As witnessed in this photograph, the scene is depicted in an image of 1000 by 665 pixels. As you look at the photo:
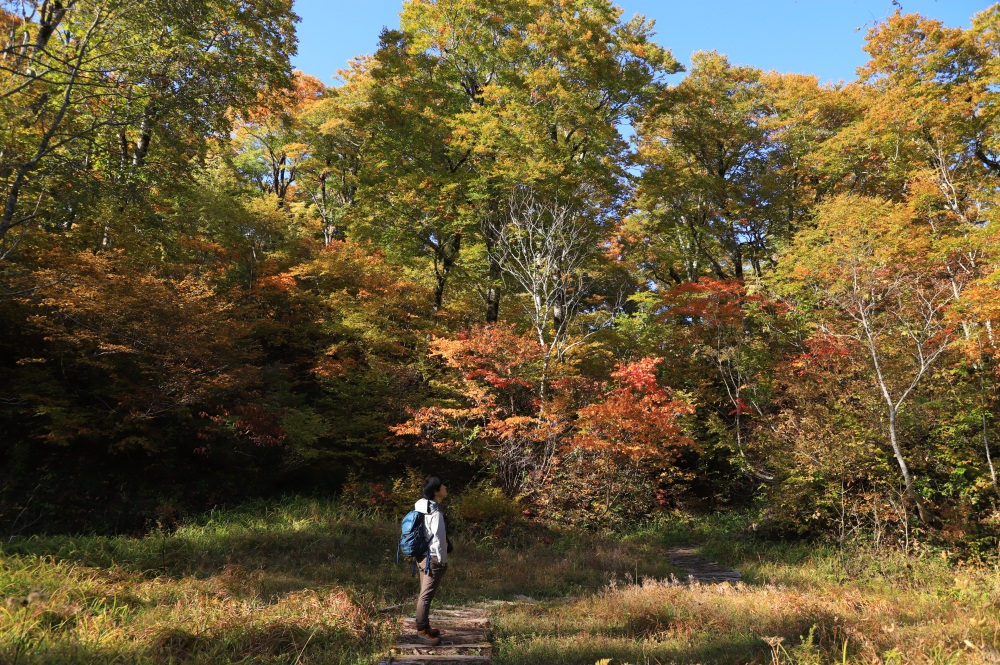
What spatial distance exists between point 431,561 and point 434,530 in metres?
0.31

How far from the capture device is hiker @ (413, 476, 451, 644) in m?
5.40

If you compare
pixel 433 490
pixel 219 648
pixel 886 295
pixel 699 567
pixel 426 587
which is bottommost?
pixel 699 567

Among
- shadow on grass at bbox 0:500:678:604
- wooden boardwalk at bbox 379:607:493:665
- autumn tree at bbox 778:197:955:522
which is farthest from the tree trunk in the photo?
wooden boardwalk at bbox 379:607:493:665

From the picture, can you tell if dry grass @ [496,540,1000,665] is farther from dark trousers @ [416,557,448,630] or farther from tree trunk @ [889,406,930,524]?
tree trunk @ [889,406,930,524]

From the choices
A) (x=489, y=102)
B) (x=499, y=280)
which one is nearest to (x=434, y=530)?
(x=499, y=280)

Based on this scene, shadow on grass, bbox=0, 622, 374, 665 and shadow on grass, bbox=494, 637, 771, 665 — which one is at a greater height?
shadow on grass, bbox=0, 622, 374, 665

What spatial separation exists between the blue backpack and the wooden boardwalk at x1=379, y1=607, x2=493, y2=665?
72 centimetres

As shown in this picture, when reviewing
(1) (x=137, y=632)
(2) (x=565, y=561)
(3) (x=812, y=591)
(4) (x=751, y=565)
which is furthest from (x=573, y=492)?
(1) (x=137, y=632)

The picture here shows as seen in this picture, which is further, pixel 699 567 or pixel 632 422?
pixel 632 422

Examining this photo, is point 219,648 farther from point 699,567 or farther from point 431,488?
point 699,567

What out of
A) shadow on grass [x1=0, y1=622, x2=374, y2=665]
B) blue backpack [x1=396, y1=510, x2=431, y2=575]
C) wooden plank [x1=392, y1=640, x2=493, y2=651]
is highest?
blue backpack [x1=396, y1=510, x2=431, y2=575]

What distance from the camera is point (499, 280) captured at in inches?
620

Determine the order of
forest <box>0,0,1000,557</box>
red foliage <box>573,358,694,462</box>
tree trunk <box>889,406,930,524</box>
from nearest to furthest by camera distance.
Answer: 1. tree trunk <box>889,406,930,524</box>
2. forest <box>0,0,1000,557</box>
3. red foliage <box>573,358,694,462</box>

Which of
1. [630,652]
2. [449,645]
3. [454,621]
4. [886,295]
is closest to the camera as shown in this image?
[630,652]
